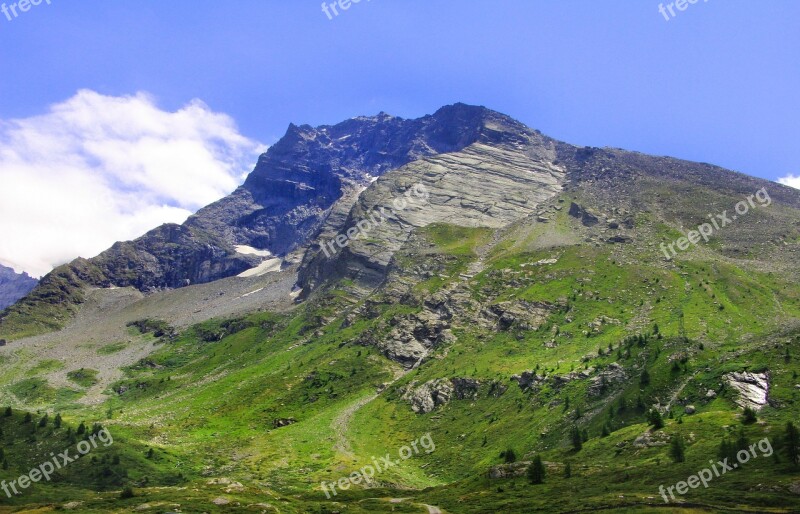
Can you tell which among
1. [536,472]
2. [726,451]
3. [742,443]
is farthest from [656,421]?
[536,472]

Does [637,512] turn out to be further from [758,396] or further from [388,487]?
[388,487]

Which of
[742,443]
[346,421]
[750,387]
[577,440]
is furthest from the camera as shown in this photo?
[346,421]

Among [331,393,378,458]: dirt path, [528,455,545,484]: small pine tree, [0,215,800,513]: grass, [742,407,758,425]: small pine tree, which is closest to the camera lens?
[0,215,800,513]: grass

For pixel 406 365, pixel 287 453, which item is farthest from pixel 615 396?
pixel 406 365

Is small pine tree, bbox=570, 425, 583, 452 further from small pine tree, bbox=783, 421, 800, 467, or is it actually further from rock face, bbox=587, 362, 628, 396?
small pine tree, bbox=783, 421, 800, 467

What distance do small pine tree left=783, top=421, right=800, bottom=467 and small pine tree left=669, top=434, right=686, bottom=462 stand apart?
11.9m

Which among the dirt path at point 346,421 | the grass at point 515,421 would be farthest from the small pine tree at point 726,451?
the dirt path at point 346,421

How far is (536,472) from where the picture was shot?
274 feet

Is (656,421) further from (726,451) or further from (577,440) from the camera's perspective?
(726,451)

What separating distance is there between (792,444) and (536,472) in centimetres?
3302

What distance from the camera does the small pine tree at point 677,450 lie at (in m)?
75.2

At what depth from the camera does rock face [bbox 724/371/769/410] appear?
91.4m

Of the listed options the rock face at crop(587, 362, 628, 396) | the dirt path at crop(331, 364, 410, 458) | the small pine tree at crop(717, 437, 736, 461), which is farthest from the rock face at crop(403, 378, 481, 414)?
the small pine tree at crop(717, 437, 736, 461)

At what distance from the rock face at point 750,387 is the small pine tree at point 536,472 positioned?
36.3 metres
